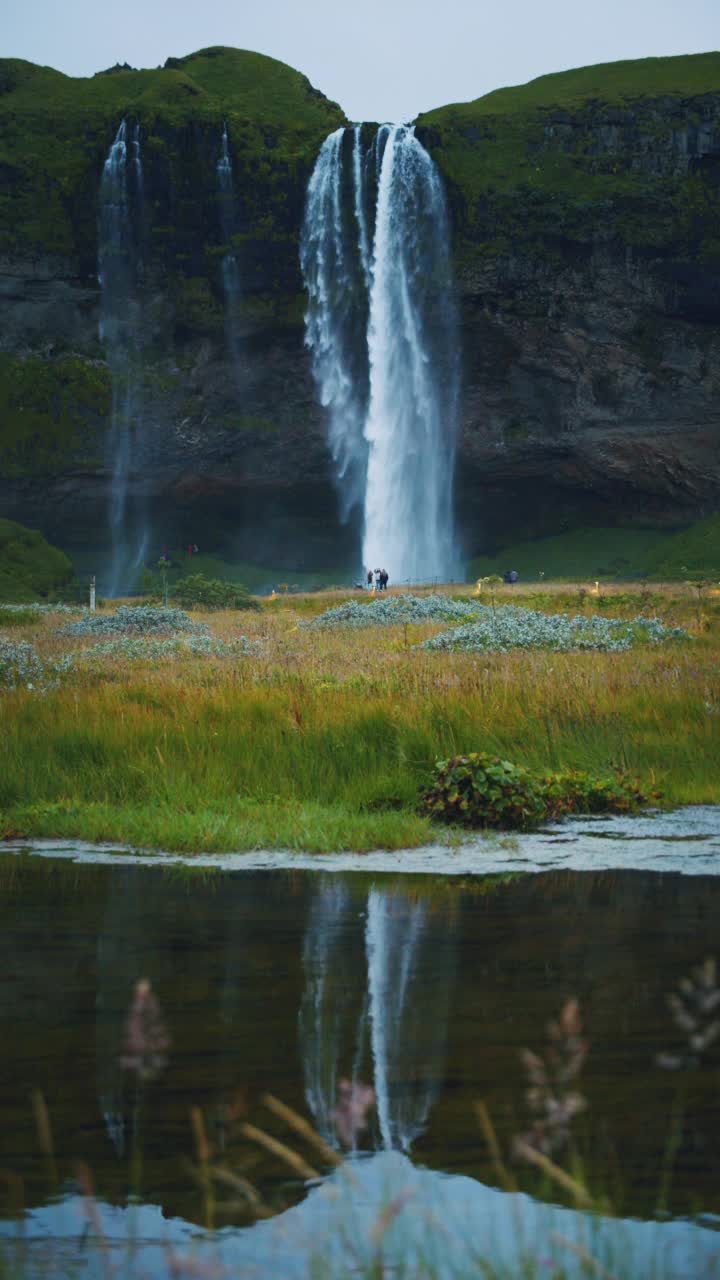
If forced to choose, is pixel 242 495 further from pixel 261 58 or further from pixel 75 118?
pixel 261 58

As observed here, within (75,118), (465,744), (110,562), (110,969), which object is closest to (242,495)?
(110,562)

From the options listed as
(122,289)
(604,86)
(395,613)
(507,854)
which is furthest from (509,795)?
(604,86)

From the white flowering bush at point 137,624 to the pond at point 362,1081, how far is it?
27.4m

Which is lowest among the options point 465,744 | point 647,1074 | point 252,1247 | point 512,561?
point 252,1247

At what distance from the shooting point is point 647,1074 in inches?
237

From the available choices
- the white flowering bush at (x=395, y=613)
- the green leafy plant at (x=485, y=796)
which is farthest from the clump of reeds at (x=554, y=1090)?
the white flowering bush at (x=395, y=613)

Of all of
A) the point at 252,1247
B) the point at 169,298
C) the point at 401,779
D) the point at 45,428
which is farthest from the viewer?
the point at 169,298

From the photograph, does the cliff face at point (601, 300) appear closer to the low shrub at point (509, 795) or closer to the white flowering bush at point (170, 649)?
the white flowering bush at point (170, 649)

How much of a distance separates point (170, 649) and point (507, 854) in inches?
677

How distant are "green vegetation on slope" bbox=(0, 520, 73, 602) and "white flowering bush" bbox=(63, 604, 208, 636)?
1078 inches

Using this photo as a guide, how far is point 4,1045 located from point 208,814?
281 inches

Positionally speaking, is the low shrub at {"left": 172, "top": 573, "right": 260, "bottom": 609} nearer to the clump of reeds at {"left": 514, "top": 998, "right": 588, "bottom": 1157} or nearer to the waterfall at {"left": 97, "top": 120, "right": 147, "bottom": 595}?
the waterfall at {"left": 97, "top": 120, "right": 147, "bottom": 595}

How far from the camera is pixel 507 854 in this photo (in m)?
12.5

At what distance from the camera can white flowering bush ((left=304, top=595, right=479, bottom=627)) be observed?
133ft
